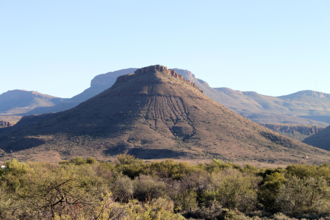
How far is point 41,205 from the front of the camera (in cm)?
1294

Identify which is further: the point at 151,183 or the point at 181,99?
the point at 181,99

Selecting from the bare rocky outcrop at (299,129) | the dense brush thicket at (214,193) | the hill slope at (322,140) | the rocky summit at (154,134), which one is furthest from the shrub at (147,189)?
the bare rocky outcrop at (299,129)

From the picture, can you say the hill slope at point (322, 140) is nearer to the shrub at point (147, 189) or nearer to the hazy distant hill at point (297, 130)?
the hazy distant hill at point (297, 130)

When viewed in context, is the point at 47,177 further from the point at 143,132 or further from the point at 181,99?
the point at 181,99

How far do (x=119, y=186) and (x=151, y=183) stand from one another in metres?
3.72

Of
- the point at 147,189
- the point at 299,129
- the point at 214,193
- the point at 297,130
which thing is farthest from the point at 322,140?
the point at 147,189

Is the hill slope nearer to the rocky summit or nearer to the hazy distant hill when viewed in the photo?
the rocky summit

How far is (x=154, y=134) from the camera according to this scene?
90938 millimetres

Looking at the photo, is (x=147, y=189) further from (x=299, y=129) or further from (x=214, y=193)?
(x=299, y=129)

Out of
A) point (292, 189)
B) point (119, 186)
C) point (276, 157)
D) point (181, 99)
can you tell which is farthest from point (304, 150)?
point (119, 186)

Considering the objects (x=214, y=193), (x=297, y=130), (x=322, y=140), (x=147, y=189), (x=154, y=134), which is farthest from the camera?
(x=297, y=130)

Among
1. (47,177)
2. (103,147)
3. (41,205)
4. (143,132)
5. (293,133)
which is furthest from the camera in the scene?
(293,133)

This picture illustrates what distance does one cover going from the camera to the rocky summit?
77875 mm

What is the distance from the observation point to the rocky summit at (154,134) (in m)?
77.9
